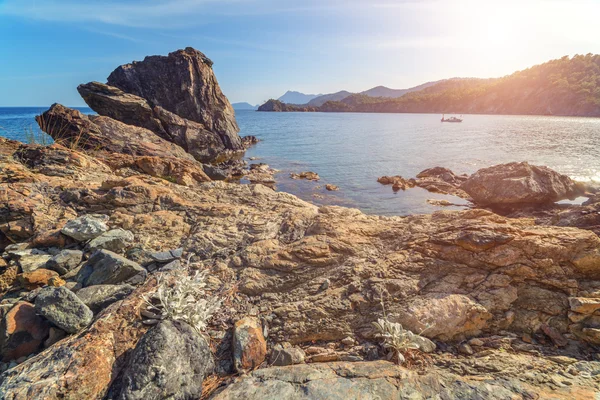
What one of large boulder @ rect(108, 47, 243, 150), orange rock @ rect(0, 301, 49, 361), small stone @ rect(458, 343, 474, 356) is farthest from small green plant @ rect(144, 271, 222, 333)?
large boulder @ rect(108, 47, 243, 150)

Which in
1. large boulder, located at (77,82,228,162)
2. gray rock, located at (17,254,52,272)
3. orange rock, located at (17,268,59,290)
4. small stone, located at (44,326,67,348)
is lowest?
small stone, located at (44,326,67,348)

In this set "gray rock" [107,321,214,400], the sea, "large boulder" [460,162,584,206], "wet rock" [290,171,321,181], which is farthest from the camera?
"wet rock" [290,171,321,181]

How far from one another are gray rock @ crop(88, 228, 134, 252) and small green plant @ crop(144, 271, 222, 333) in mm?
1698

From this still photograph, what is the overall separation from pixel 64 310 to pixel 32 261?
6.51ft


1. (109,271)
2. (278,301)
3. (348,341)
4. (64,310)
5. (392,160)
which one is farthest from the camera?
(392,160)

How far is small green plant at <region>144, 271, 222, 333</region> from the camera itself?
3.16 meters

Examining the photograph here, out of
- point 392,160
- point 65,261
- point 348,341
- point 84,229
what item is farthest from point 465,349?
point 392,160

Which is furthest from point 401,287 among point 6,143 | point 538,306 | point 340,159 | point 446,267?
point 340,159

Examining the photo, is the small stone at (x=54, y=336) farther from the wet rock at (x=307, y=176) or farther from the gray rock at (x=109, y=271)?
the wet rock at (x=307, y=176)

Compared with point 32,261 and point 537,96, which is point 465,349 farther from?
point 537,96

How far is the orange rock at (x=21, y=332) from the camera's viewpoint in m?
3.10

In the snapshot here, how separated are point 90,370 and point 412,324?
3464 millimetres

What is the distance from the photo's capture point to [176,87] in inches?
1567

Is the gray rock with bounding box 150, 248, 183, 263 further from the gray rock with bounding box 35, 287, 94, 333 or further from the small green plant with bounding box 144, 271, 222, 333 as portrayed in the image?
the gray rock with bounding box 35, 287, 94, 333
